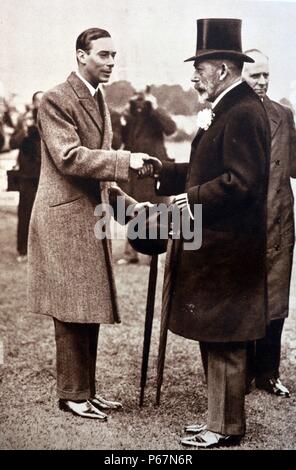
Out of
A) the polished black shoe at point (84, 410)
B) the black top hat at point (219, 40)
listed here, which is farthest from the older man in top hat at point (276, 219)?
the polished black shoe at point (84, 410)

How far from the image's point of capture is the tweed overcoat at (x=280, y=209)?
3.69m

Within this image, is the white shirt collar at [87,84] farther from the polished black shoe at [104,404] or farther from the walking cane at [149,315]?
the polished black shoe at [104,404]

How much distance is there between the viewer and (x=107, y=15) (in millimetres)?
3602

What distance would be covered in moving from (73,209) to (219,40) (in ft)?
3.49

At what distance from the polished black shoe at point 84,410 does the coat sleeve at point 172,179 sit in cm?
113

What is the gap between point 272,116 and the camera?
369cm

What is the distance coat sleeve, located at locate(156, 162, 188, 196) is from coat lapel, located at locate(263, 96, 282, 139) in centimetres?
52

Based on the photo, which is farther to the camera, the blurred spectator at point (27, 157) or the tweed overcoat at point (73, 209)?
the blurred spectator at point (27, 157)

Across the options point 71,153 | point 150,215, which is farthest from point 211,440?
point 71,153

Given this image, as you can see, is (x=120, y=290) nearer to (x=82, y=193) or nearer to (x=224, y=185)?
(x=82, y=193)

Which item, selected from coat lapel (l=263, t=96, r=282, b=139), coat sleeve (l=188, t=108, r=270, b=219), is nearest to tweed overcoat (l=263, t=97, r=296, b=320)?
coat lapel (l=263, t=96, r=282, b=139)

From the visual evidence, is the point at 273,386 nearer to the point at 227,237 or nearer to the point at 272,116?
the point at 227,237
